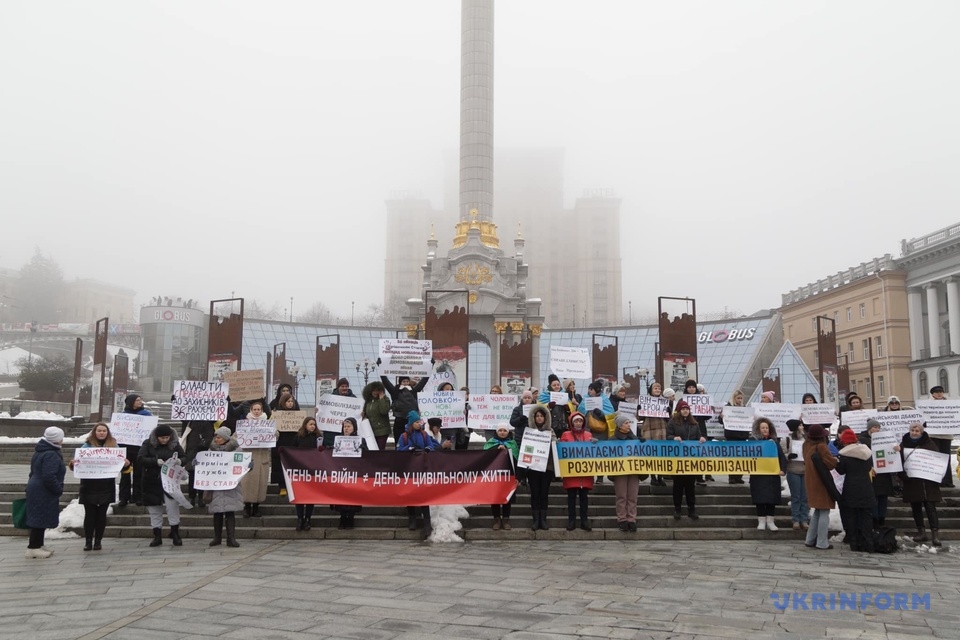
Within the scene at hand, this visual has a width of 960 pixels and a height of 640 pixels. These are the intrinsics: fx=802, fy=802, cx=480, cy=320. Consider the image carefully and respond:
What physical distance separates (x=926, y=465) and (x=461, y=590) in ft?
23.1

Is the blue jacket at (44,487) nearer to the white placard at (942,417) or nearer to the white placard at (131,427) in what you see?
the white placard at (131,427)

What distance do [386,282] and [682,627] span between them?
8570cm

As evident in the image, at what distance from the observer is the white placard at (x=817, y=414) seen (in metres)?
13.1

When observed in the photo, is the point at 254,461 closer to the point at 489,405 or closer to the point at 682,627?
the point at 489,405

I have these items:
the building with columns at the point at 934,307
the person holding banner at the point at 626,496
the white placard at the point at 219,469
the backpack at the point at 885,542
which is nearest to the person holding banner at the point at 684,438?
the person holding banner at the point at 626,496

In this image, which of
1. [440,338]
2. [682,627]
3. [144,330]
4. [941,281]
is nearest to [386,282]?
[144,330]

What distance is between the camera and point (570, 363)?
16.7 m

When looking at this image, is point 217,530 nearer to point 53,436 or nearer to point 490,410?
point 53,436

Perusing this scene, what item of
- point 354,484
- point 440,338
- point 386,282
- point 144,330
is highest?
point 386,282

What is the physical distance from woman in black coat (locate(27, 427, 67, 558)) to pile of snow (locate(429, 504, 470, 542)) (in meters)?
4.82

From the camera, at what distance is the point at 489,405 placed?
546 inches

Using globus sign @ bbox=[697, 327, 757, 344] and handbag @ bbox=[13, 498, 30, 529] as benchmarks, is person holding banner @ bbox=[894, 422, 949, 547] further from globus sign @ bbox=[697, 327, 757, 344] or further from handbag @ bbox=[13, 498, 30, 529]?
globus sign @ bbox=[697, 327, 757, 344]

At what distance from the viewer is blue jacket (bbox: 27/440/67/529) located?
9.82 m

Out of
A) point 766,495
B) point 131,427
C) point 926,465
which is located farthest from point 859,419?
point 131,427
